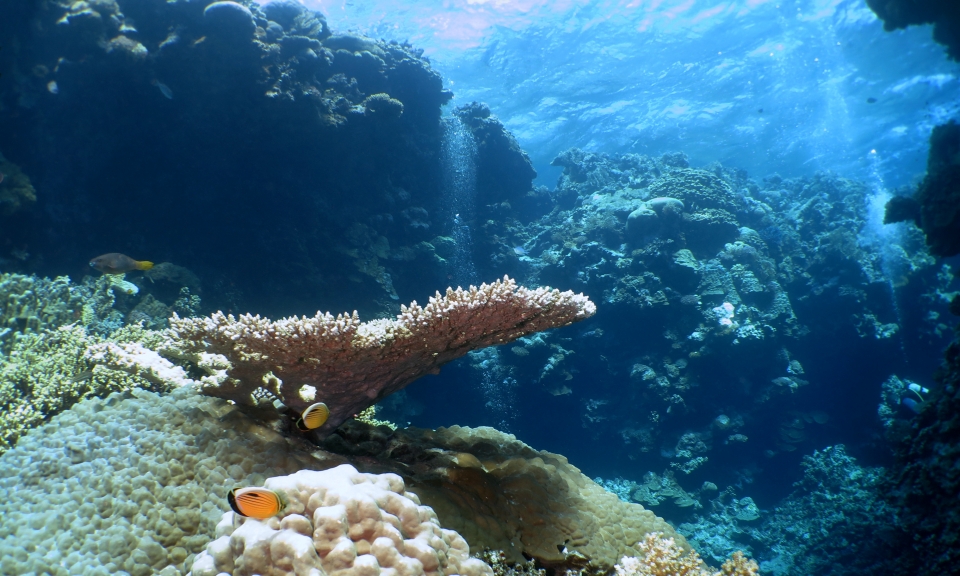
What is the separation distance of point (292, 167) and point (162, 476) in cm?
1023

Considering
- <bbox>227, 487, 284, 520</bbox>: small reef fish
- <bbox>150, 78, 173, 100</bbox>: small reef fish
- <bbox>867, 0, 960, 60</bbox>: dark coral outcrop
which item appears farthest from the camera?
<bbox>867, 0, 960, 60</bbox>: dark coral outcrop

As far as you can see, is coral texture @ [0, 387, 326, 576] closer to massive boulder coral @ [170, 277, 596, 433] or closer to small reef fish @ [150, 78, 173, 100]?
massive boulder coral @ [170, 277, 596, 433]

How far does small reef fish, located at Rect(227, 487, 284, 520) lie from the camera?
5.74ft

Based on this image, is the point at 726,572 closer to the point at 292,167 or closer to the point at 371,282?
the point at 371,282

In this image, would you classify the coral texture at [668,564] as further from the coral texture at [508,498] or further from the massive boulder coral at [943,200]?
the massive boulder coral at [943,200]

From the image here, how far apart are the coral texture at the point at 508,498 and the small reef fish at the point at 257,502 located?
4.12ft

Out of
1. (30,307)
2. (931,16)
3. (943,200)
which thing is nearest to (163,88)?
(30,307)

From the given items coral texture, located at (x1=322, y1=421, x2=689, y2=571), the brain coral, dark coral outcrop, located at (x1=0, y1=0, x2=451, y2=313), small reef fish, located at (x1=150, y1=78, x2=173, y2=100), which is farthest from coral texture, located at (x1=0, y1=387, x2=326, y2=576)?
small reef fish, located at (x1=150, y1=78, x2=173, y2=100)

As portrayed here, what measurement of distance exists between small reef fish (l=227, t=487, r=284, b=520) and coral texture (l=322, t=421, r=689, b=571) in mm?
1256

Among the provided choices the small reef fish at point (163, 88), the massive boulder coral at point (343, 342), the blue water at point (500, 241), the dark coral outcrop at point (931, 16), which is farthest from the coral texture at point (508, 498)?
the dark coral outcrop at point (931, 16)

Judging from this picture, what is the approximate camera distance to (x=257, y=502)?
181 cm

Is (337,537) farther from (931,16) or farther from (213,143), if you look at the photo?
(931,16)

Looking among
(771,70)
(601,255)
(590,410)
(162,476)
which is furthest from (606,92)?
(162,476)

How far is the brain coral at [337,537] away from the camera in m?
1.76
